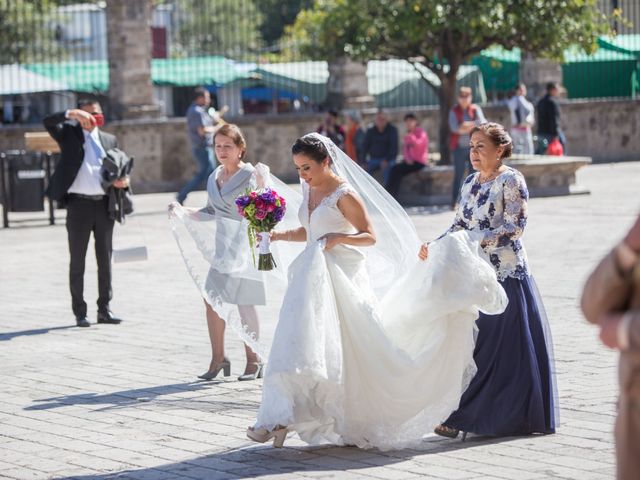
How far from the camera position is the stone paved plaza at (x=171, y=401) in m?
6.52

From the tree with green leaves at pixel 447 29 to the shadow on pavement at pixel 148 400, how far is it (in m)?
13.1

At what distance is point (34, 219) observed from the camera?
2039 centimetres

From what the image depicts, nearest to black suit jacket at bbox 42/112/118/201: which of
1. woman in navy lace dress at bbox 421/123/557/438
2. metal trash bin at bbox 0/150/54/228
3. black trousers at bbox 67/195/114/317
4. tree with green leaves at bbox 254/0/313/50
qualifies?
black trousers at bbox 67/195/114/317

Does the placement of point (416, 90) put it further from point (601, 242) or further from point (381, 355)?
point (381, 355)

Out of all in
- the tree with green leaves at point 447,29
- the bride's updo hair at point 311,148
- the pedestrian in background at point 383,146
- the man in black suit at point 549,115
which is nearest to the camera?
the bride's updo hair at point 311,148

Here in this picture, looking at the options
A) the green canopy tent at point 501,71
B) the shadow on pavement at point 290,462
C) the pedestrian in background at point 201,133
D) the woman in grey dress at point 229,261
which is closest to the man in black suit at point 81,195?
the woman in grey dress at point 229,261

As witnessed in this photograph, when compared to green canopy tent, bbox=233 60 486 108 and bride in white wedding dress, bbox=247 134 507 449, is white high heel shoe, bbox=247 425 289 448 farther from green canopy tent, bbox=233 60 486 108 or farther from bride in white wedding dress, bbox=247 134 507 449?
green canopy tent, bbox=233 60 486 108

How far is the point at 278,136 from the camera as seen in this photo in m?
26.0

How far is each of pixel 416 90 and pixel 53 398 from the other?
21.3m

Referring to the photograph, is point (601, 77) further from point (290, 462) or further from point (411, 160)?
point (290, 462)

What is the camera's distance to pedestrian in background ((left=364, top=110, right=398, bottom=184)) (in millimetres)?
21248

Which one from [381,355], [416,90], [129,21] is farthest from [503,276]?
[416,90]

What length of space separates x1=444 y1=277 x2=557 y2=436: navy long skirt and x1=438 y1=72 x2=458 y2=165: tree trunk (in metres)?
15.2

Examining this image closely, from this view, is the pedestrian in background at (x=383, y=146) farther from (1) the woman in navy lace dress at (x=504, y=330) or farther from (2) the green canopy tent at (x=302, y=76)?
(1) the woman in navy lace dress at (x=504, y=330)
